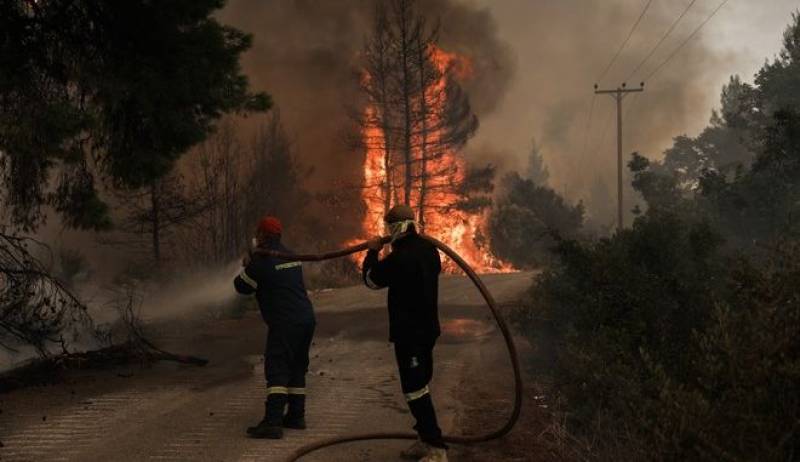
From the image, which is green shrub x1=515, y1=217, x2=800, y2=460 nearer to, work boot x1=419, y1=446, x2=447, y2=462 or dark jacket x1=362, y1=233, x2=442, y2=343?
work boot x1=419, y1=446, x2=447, y2=462

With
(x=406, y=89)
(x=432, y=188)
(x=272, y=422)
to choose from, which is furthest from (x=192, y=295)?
(x=432, y=188)

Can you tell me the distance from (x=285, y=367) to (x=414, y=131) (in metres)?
25.7

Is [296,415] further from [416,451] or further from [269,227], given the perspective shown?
[269,227]

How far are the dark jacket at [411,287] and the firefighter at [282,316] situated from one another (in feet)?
3.79

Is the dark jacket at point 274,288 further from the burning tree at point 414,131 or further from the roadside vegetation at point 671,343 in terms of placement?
the burning tree at point 414,131

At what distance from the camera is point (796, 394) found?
386 centimetres

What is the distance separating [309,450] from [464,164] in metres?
29.4

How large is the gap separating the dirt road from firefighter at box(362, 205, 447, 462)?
20.2 inches

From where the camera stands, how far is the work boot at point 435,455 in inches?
200

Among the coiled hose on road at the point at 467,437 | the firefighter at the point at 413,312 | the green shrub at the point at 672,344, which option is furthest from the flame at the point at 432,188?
the firefighter at the point at 413,312

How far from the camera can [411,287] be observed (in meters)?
5.33

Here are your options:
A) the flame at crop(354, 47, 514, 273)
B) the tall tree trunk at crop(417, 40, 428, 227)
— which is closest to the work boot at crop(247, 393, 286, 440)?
the tall tree trunk at crop(417, 40, 428, 227)

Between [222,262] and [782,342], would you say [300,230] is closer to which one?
[222,262]

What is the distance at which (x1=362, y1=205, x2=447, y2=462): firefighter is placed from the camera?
5.23 metres
